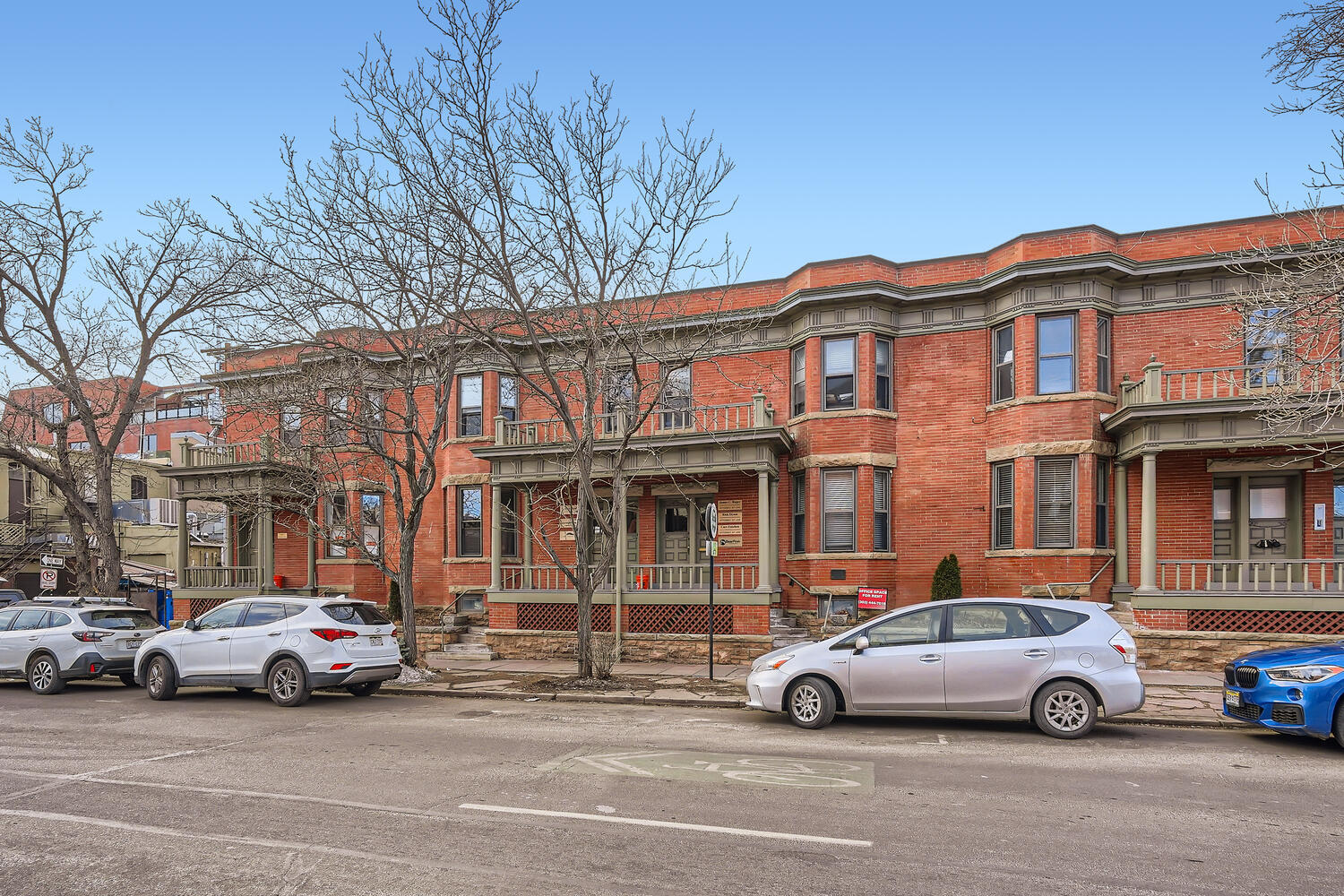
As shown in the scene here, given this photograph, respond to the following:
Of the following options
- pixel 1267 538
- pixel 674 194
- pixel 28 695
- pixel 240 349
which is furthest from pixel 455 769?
pixel 1267 538

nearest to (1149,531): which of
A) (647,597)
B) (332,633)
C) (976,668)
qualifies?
(976,668)

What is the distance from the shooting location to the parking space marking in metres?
7.76

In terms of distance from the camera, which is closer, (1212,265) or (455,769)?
(455,769)

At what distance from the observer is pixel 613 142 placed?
14148mm

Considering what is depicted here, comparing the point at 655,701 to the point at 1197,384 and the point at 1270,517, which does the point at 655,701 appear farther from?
the point at 1270,517

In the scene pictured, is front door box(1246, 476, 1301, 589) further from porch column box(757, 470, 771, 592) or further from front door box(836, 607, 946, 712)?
front door box(836, 607, 946, 712)

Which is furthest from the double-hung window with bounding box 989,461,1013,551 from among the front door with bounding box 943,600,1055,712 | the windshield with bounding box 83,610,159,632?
the windshield with bounding box 83,610,159,632

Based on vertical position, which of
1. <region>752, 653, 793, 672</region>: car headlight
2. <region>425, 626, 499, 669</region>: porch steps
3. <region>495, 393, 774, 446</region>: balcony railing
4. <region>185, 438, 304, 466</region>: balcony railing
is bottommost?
<region>425, 626, 499, 669</region>: porch steps

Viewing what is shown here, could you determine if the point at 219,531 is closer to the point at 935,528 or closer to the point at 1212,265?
the point at 935,528

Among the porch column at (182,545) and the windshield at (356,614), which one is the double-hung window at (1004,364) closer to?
the windshield at (356,614)

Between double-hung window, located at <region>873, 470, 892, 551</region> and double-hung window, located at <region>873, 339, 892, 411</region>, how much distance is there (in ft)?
5.18

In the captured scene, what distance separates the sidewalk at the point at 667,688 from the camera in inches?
454

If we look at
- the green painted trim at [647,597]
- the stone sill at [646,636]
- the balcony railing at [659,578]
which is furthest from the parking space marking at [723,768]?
the balcony railing at [659,578]

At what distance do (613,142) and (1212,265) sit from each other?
12.2 meters
